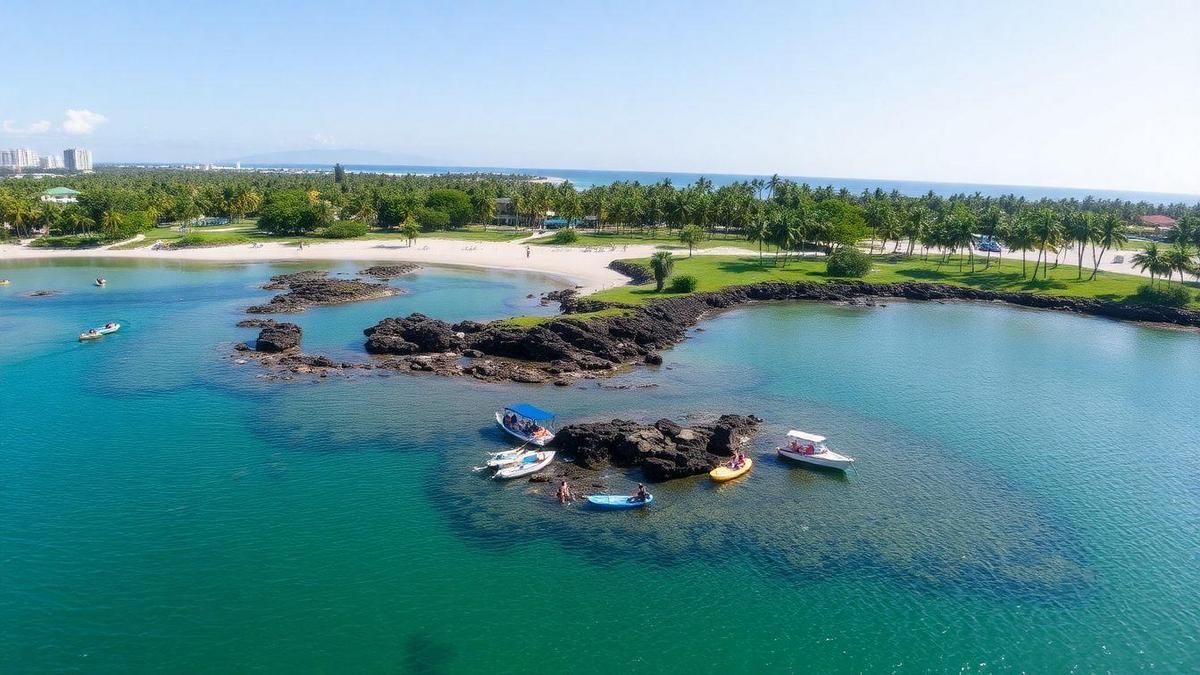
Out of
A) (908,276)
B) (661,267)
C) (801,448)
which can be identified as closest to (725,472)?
(801,448)

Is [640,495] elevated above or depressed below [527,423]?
below

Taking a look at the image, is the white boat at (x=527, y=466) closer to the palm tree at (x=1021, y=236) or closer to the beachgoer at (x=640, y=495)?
the beachgoer at (x=640, y=495)

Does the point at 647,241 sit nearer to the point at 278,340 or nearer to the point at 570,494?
the point at 278,340

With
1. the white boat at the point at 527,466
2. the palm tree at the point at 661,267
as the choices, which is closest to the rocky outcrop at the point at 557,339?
the palm tree at the point at 661,267

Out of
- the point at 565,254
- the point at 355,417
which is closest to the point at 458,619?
the point at 355,417

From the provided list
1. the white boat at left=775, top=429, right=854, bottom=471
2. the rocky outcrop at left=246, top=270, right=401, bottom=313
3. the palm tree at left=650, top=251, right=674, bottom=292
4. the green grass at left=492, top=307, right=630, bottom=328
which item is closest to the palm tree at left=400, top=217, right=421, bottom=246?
the rocky outcrop at left=246, top=270, right=401, bottom=313

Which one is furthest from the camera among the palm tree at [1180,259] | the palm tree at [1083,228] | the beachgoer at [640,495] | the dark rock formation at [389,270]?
the dark rock formation at [389,270]

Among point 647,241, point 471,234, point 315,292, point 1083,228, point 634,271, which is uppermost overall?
point 1083,228

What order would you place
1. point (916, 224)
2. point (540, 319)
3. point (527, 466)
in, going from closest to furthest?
point (527, 466), point (540, 319), point (916, 224)
